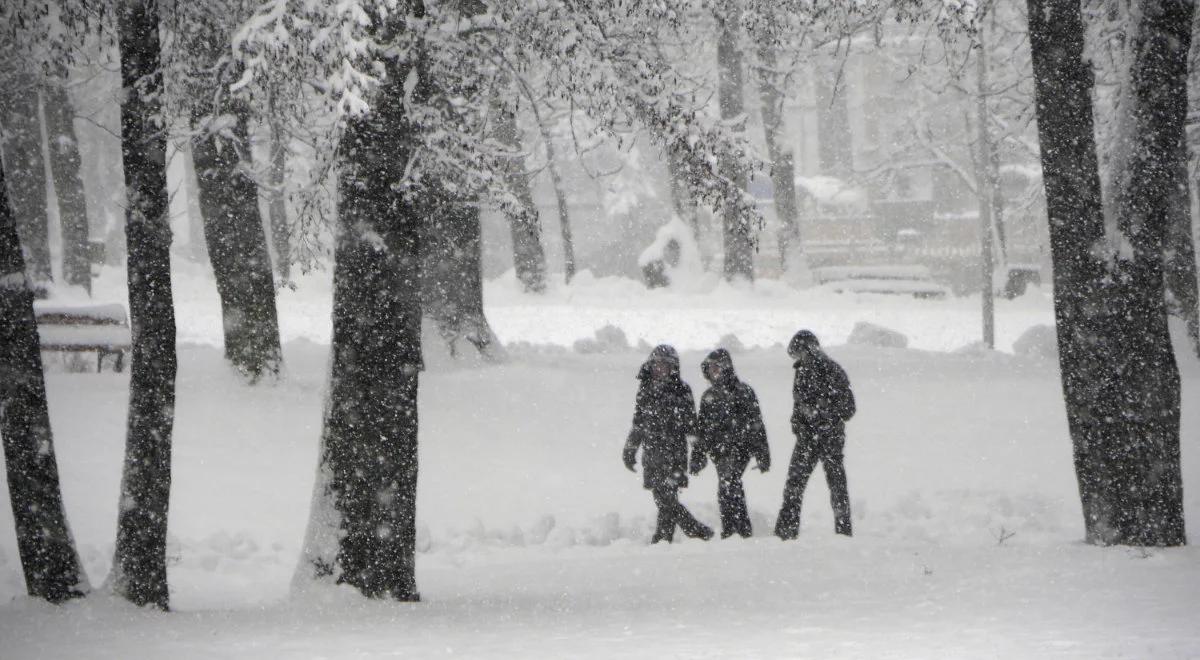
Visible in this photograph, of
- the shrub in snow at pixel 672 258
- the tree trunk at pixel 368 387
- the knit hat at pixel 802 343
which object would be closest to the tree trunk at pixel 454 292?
the knit hat at pixel 802 343

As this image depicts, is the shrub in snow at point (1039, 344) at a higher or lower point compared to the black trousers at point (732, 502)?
higher

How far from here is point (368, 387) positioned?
22.7 ft

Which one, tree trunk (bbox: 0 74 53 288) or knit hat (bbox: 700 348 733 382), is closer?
knit hat (bbox: 700 348 733 382)

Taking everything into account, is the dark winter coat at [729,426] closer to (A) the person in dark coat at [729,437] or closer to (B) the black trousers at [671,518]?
(A) the person in dark coat at [729,437]

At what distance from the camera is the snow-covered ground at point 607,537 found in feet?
18.7

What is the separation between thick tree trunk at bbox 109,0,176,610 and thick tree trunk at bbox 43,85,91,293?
64.5 feet

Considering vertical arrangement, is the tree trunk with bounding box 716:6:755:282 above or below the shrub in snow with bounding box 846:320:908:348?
above

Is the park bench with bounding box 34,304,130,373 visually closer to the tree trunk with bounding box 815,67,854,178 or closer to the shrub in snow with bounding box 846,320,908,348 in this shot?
the shrub in snow with bounding box 846,320,908,348

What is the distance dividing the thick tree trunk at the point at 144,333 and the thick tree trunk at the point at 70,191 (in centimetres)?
1965

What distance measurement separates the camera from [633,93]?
8.35 metres

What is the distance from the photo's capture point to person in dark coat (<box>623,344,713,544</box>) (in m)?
9.41

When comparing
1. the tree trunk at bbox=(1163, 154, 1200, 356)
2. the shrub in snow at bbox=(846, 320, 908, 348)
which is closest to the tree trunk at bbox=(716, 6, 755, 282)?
the shrub in snow at bbox=(846, 320, 908, 348)

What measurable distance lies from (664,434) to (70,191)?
775 inches

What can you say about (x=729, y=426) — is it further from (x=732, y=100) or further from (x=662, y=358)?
(x=732, y=100)
